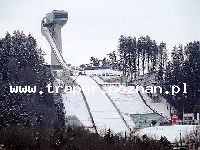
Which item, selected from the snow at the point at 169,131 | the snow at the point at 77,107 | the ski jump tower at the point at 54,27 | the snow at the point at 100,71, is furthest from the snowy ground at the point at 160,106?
the ski jump tower at the point at 54,27

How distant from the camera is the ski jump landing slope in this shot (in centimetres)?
3419

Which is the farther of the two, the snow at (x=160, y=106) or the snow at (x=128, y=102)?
the snow at (x=160, y=106)

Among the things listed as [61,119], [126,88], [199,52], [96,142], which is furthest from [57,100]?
[96,142]

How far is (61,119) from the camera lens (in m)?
35.8

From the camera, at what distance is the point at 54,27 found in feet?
227

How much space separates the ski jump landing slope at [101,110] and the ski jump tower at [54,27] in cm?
1861

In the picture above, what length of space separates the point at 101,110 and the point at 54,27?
33.0 m

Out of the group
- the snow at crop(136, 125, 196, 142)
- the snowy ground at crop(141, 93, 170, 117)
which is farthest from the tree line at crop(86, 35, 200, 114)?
the snow at crop(136, 125, 196, 142)

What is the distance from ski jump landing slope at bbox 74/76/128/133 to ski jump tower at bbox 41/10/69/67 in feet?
61.1

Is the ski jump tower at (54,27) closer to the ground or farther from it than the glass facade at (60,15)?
closer to the ground

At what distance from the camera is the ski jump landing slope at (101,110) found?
34188 millimetres

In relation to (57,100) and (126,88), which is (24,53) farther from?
(126,88)

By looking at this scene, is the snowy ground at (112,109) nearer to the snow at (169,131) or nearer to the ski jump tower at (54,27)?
the snow at (169,131)

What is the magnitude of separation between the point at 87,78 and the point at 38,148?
28.6 meters
